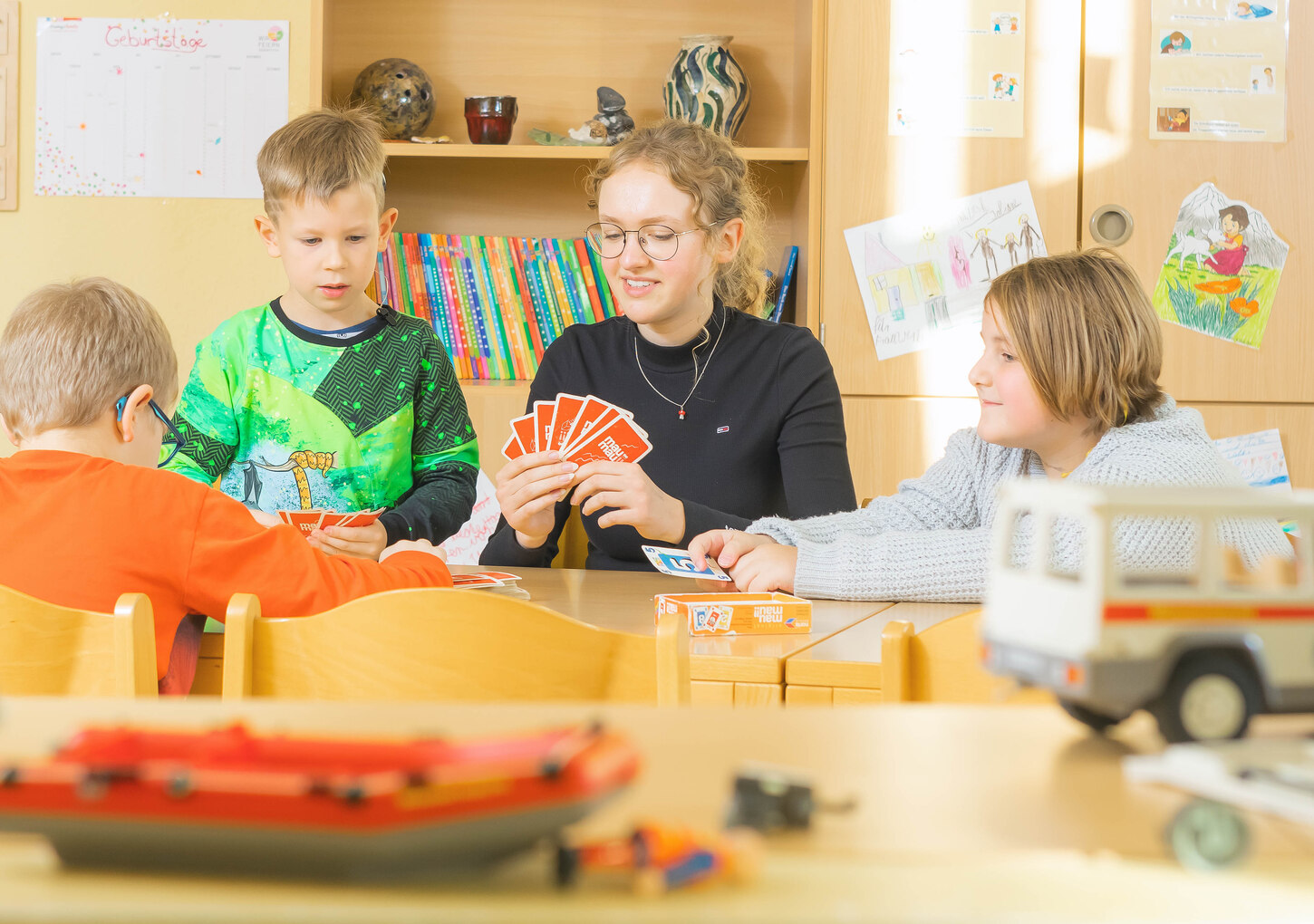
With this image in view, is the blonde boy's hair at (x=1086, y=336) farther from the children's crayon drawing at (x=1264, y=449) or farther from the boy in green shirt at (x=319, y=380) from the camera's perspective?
the children's crayon drawing at (x=1264, y=449)

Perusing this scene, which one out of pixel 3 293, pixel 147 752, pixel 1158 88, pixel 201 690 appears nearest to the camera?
pixel 147 752

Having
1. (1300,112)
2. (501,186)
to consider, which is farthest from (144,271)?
(1300,112)

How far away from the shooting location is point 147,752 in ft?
1.39

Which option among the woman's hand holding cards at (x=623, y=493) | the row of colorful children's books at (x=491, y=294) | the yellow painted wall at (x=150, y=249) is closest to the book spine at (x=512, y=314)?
the row of colorful children's books at (x=491, y=294)

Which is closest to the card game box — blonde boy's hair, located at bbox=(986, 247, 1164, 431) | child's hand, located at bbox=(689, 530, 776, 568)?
child's hand, located at bbox=(689, 530, 776, 568)

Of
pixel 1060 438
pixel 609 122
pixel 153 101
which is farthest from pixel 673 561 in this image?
pixel 153 101

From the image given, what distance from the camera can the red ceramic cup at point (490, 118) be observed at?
116 inches

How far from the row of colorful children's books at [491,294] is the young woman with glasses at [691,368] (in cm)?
69

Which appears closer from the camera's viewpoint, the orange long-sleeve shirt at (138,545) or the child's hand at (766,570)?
the orange long-sleeve shirt at (138,545)

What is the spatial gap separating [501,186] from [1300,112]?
1954 millimetres

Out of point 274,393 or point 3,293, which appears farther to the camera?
point 3,293

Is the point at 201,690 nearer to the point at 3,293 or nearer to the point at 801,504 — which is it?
the point at 801,504

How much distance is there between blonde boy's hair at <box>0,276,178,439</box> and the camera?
144cm

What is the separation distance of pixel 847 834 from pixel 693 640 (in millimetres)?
959
